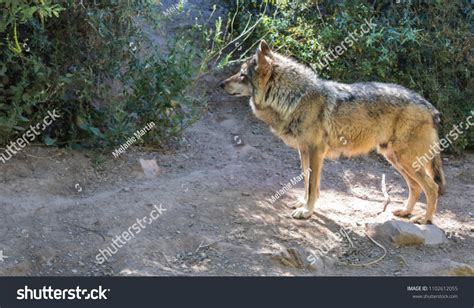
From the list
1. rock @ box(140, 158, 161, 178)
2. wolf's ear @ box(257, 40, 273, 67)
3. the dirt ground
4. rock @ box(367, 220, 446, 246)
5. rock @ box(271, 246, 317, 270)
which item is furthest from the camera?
rock @ box(140, 158, 161, 178)

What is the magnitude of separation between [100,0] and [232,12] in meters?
3.48

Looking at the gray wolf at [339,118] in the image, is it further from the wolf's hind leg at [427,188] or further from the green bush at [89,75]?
the green bush at [89,75]

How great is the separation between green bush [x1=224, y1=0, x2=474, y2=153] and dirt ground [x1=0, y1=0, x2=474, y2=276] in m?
1.60

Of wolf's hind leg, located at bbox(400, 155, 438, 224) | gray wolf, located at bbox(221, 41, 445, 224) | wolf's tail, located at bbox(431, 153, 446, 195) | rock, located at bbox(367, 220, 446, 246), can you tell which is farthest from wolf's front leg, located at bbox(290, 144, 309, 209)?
wolf's tail, located at bbox(431, 153, 446, 195)

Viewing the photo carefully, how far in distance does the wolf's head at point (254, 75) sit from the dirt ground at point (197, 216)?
3.69ft

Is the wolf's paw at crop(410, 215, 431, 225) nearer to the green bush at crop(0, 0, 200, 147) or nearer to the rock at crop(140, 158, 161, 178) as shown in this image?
the rock at crop(140, 158, 161, 178)

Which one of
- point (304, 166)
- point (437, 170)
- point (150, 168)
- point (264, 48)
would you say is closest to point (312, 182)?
point (304, 166)

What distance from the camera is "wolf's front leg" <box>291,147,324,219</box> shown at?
8.00m

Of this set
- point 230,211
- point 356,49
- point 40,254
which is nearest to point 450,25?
point 356,49

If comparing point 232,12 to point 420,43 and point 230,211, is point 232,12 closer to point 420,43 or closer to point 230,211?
point 420,43

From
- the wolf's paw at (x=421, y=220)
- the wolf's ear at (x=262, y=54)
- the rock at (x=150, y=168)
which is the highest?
the wolf's ear at (x=262, y=54)

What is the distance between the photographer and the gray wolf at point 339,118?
8000 mm

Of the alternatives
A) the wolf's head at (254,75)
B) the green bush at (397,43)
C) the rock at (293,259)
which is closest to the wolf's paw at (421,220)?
the rock at (293,259)

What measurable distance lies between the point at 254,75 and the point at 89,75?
7.02ft
